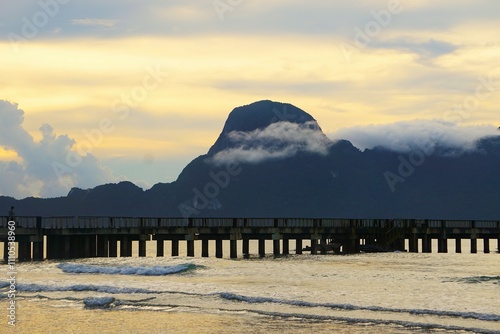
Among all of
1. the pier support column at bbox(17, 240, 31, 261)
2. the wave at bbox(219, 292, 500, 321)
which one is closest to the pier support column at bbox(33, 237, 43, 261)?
the pier support column at bbox(17, 240, 31, 261)

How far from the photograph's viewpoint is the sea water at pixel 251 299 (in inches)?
1350

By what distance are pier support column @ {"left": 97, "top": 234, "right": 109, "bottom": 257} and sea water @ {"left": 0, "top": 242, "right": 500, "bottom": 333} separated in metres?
10.9

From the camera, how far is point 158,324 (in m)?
34.8

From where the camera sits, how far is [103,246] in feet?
256

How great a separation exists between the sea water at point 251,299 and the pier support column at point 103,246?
35.9ft

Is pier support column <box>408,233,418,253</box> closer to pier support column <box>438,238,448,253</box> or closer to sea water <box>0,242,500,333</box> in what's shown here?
pier support column <box>438,238,448,253</box>

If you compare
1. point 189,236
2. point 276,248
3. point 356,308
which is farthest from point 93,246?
point 356,308

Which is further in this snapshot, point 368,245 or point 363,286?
point 368,245

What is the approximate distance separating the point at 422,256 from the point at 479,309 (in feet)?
165

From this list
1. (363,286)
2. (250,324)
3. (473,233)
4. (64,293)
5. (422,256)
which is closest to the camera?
(250,324)

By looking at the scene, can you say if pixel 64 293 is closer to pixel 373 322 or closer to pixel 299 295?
pixel 299 295

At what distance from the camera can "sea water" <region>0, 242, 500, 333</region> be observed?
34.3 meters

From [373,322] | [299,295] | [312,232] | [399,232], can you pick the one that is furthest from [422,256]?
[373,322]

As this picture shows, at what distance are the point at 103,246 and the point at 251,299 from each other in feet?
124
